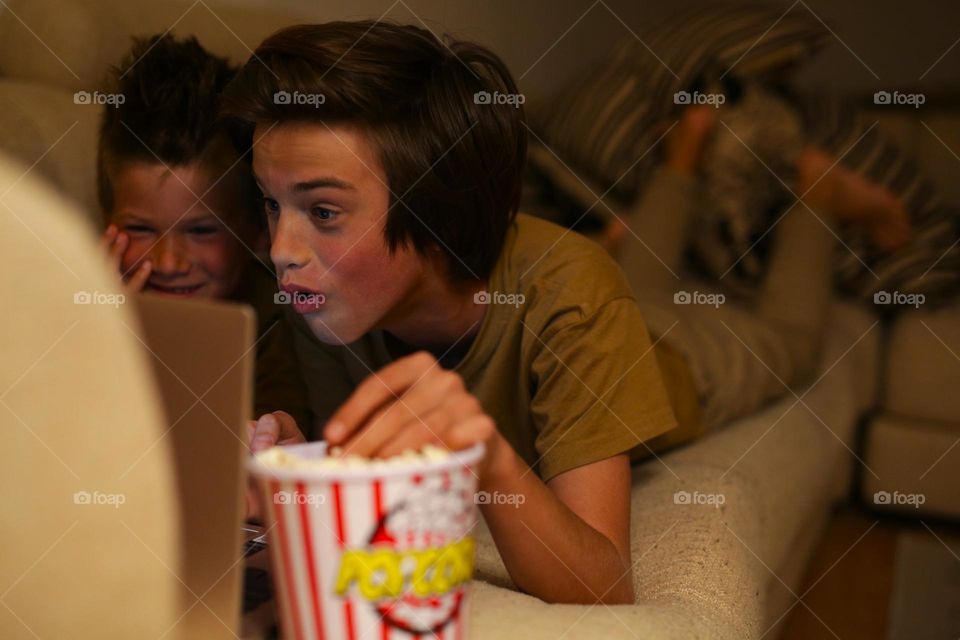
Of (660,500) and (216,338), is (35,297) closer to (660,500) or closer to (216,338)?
(216,338)

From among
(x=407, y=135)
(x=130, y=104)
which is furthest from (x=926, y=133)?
(x=130, y=104)

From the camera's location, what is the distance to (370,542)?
42 centimetres

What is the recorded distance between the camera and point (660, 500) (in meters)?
1.02

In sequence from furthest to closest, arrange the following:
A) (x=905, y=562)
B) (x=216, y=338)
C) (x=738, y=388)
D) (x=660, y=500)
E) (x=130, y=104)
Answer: (x=905, y=562) < (x=738, y=388) < (x=660, y=500) < (x=130, y=104) < (x=216, y=338)

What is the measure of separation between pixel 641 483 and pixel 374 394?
0.67 metres

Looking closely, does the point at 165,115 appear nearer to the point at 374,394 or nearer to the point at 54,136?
the point at 54,136

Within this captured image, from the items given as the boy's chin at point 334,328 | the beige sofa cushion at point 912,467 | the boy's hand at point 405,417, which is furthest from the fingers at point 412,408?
the beige sofa cushion at point 912,467

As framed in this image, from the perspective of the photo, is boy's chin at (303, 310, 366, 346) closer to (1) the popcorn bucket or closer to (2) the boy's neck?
(2) the boy's neck

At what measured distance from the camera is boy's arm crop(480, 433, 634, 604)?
63 centimetres

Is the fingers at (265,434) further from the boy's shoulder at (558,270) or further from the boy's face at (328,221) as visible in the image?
the boy's shoulder at (558,270)

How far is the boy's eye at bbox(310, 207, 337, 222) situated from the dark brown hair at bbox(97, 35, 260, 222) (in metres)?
0.18

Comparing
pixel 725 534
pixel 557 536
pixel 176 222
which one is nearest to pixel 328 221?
pixel 176 222

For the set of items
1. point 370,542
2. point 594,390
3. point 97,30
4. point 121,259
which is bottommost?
point 370,542

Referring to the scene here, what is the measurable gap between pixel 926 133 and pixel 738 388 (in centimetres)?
126
